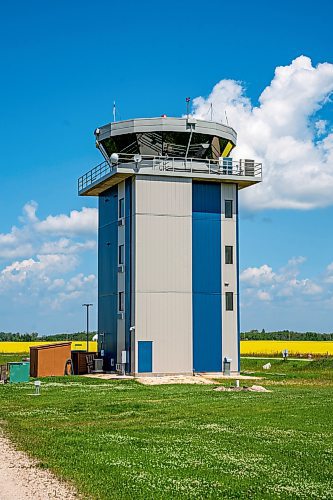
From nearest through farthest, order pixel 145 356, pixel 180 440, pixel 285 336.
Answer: pixel 180 440, pixel 145 356, pixel 285 336

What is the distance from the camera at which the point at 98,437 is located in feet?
70.2

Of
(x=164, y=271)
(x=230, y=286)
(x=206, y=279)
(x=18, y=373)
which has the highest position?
(x=164, y=271)

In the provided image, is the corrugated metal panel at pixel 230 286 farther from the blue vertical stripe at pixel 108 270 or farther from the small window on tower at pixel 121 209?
the blue vertical stripe at pixel 108 270

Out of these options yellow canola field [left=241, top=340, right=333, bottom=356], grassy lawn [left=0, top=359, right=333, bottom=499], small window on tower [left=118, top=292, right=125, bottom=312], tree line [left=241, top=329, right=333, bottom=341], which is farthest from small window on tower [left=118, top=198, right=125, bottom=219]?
tree line [left=241, top=329, right=333, bottom=341]

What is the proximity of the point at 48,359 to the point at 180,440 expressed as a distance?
30938 millimetres

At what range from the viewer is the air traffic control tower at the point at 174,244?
49.1 metres

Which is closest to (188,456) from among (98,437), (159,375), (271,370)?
(98,437)

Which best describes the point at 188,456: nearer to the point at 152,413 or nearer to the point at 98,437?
the point at 98,437

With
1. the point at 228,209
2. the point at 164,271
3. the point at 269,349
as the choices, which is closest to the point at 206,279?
the point at 164,271

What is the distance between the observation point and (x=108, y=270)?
55.0m

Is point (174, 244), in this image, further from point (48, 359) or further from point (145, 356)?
point (48, 359)

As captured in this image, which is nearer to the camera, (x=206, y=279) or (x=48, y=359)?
(x=48, y=359)

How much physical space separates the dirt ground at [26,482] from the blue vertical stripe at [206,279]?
32.0m

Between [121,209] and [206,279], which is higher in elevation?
[121,209]
